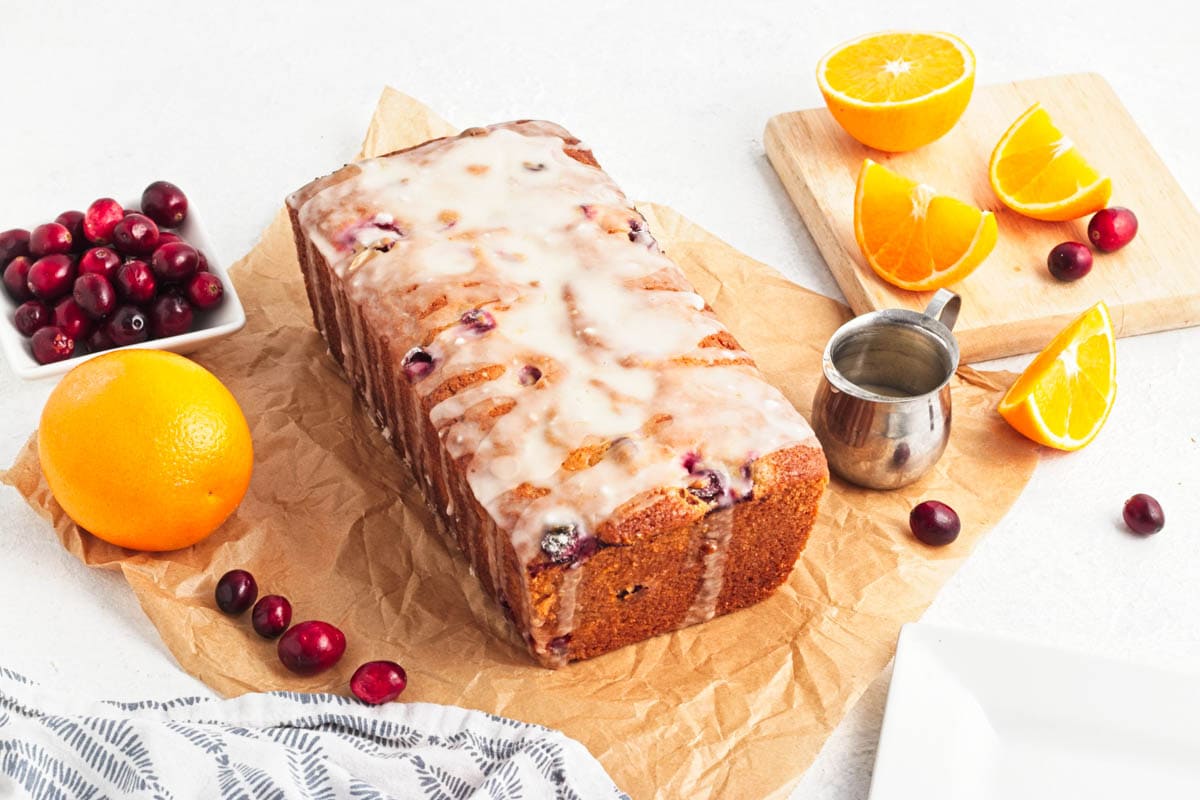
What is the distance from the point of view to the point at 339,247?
3.17m

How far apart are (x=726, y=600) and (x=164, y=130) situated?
7.18ft

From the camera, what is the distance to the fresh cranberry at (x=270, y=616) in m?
2.98

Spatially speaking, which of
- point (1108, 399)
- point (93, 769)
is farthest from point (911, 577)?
point (93, 769)

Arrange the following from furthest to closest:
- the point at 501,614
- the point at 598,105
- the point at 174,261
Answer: the point at 598,105 → the point at 174,261 → the point at 501,614

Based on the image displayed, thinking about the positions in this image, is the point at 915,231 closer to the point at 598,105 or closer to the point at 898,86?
the point at 898,86

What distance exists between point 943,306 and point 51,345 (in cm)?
194

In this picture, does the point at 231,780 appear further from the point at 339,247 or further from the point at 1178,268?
the point at 1178,268

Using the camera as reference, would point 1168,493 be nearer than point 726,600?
No

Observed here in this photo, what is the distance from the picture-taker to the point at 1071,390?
3332mm

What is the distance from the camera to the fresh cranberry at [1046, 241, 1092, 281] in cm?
362

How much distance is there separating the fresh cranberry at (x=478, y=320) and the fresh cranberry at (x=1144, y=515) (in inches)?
55.3

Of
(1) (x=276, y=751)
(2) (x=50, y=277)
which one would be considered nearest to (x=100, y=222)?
(2) (x=50, y=277)

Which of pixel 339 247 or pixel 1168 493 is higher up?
pixel 339 247

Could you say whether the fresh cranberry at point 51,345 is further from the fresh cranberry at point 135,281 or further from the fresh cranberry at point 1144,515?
the fresh cranberry at point 1144,515
